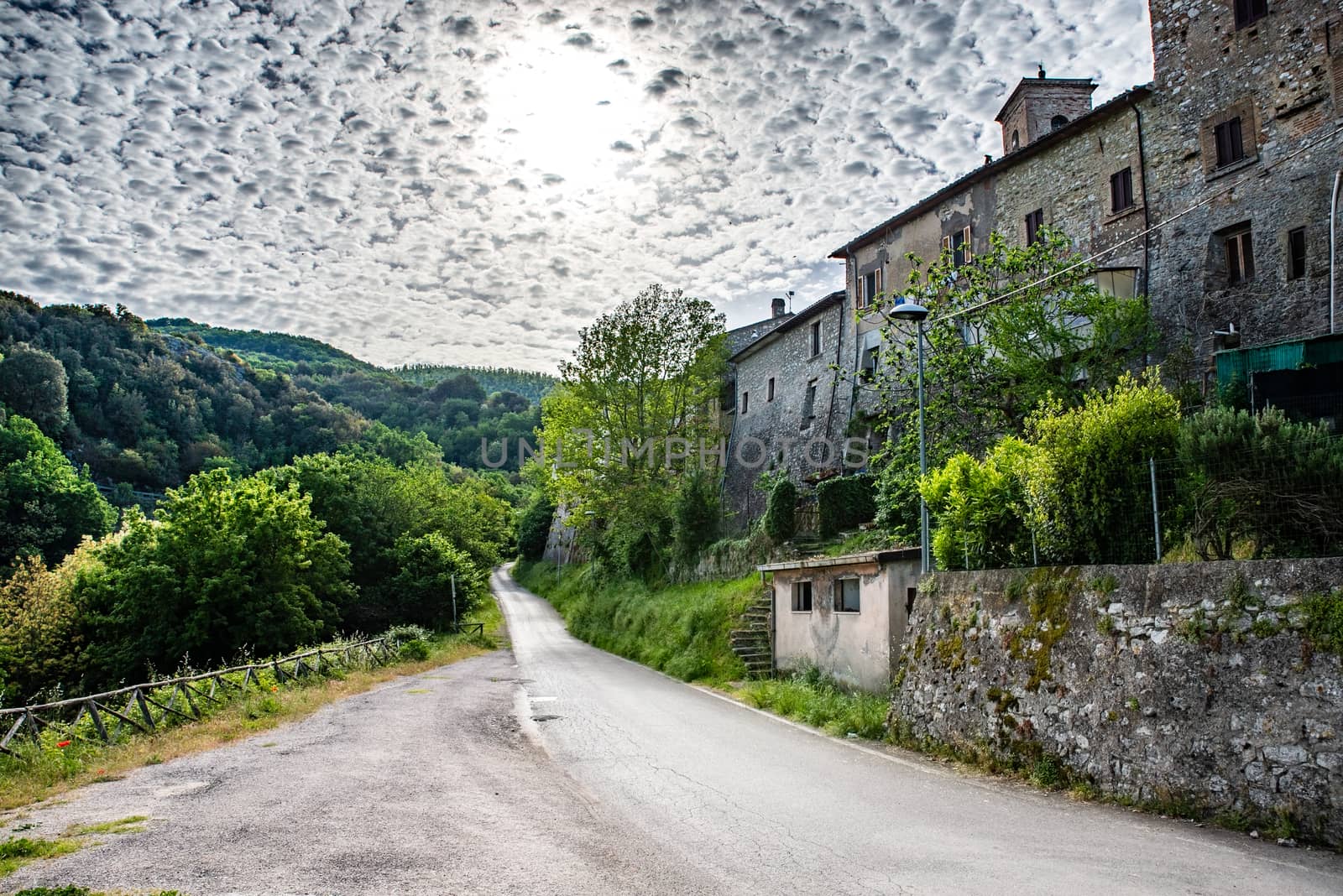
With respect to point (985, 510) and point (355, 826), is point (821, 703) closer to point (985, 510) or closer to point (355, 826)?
point (985, 510)

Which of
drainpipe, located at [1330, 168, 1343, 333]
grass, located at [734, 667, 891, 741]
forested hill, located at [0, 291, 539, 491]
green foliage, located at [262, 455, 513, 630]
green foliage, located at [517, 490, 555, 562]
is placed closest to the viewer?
grass, located at [734, 667, 891, 741]

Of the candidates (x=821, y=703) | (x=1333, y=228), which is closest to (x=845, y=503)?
(x=821, y=703)

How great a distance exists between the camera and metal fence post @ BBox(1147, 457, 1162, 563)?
33.0 feet

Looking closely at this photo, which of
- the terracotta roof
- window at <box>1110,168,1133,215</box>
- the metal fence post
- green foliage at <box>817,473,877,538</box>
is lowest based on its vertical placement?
the metal fence post

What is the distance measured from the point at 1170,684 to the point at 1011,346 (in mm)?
13495

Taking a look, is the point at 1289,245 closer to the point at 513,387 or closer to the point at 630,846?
the point at 630,846

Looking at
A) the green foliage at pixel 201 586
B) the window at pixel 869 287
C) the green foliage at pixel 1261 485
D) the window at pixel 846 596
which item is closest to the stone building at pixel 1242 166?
the window at pixel 846 596

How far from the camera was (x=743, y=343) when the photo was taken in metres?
51.8

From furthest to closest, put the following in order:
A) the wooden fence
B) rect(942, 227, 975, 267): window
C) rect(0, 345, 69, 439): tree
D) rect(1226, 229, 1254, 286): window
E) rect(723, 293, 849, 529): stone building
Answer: rect(0, 345, 69, 439): tree < rect(723, 293, 849, 529): stone building < rect(942, 227, 975, 267): window < rect(1226, 229, 1254, 286): window < the wooden fence

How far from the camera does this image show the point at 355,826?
8.41 meters

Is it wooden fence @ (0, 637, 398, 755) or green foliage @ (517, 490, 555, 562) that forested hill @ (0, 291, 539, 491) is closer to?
green foliage @ (517, 490, 555, 562)

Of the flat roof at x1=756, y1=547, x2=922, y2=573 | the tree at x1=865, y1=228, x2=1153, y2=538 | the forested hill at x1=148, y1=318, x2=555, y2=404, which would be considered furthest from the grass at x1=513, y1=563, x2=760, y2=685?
the forested hill at x1=148, y1=318, x2=555, y2=404

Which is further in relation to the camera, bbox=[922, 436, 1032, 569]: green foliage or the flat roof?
the flat roof

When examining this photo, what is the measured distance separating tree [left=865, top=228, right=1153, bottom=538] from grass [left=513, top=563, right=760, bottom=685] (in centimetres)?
668
